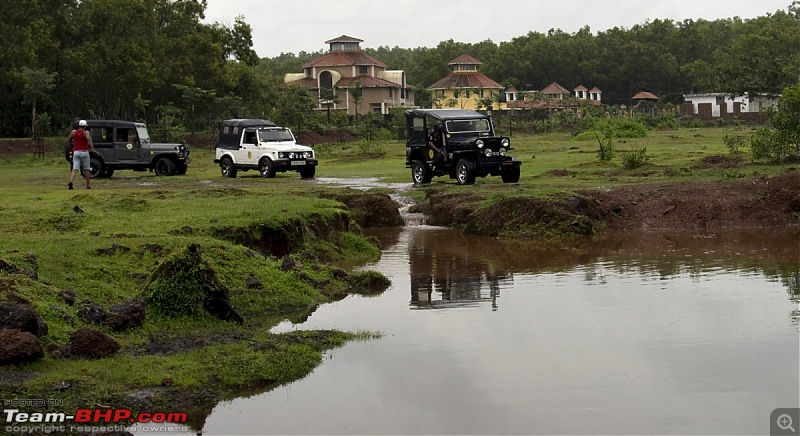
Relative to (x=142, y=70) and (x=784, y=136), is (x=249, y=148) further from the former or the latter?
(x=142, y=70)

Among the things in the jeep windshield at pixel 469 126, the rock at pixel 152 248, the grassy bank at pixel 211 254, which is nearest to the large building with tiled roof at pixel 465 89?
the jeep windshield at pixel 469 126

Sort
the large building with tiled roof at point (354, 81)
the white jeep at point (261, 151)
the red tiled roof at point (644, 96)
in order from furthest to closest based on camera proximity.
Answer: the red tiled roof at point (644, 96)
the large building with tiled roof at point (354, 81)
the white jeep at point (261, 151)

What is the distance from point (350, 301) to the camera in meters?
15.0

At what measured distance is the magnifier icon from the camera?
8908 millimetres

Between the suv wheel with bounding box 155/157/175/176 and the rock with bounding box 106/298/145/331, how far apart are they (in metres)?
24.1

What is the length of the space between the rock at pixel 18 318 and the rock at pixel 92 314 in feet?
3.72

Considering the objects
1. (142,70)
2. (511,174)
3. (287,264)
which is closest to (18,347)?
(287,264)

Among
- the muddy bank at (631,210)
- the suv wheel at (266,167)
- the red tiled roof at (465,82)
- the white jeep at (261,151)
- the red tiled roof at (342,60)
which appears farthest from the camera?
the red tiled roof at (465,82)

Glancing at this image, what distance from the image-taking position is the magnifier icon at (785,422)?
29.2 feet

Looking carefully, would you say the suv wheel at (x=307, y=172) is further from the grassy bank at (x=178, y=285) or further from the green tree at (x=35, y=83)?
the green tree at (x=35, y=83)

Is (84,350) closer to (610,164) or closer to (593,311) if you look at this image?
(593,311)

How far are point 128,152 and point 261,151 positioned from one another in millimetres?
4184

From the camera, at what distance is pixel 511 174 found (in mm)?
28000

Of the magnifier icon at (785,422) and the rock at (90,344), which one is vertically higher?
the rock at (90,344)
